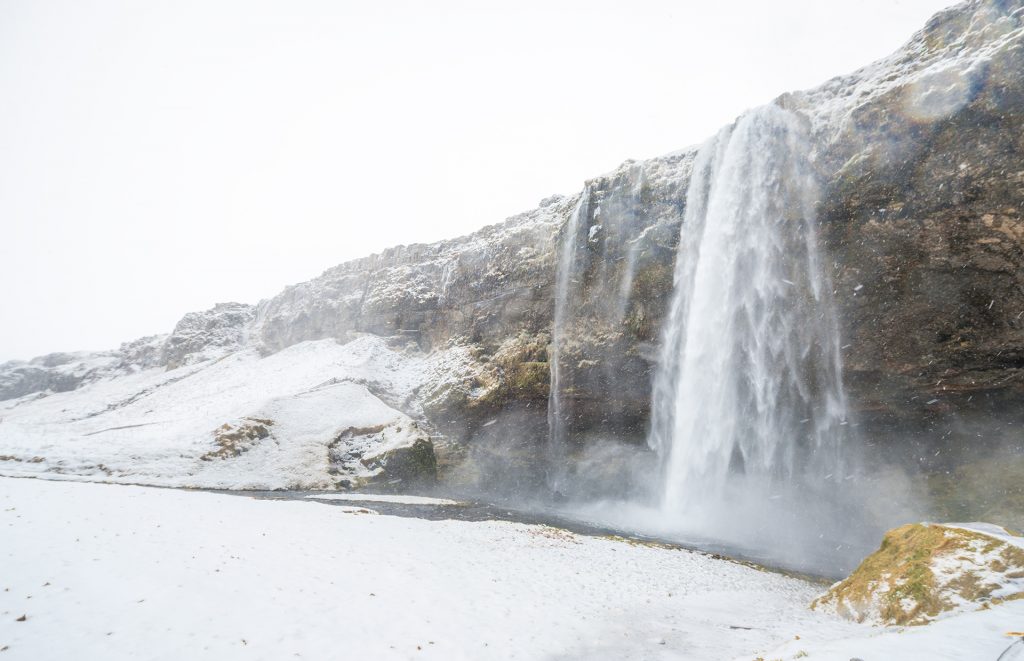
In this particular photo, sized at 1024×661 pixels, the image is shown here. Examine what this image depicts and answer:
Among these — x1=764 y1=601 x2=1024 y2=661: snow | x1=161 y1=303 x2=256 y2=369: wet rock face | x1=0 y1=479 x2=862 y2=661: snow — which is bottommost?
x1=0 y1=479 x2=862 y2=661: snow

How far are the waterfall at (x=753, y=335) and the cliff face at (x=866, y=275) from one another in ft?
2.61

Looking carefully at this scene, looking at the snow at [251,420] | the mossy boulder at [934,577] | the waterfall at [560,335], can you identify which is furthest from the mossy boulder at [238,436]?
the mossy boulder at [934,577]

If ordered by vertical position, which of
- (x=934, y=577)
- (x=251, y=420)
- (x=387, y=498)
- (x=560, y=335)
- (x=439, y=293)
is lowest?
(x=387, y=498)

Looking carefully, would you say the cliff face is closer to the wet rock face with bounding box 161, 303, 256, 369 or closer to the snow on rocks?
the snow on rocks

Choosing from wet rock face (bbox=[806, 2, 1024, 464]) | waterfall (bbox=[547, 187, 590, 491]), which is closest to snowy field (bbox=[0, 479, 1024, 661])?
wet rock face (bbox=[806, 2, 1024, 464])

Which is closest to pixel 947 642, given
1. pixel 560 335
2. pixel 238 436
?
pixel 560 335

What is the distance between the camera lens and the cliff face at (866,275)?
14898 mm

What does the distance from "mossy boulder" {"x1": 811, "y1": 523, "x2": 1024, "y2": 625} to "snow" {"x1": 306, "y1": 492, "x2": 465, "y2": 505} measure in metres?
15.7

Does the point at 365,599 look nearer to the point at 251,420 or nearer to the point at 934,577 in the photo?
the point at 934,577

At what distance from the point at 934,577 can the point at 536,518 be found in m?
13.8

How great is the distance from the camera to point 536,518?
1917 cm

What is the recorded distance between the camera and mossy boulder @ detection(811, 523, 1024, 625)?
6477 mm

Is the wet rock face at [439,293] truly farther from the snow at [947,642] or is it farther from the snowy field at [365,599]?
the snow at [947,642]

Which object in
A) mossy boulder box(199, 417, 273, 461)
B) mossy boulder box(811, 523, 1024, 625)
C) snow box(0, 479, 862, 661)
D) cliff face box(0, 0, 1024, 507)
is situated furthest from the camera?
mossy boulder box(199, 417, 273, 461)
